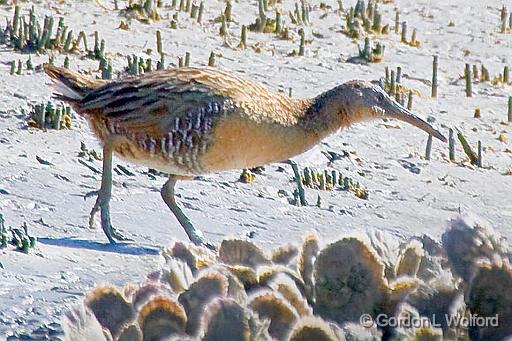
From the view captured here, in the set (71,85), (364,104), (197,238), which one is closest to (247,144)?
(197,238)

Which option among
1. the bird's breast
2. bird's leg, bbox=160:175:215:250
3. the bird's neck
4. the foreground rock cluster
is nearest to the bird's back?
the bird's breast

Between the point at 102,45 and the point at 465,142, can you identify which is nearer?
the point at 465,142

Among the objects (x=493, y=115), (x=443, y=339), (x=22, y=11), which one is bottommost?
(x=493, y=115)

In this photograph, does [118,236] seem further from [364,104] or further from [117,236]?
[364,104]

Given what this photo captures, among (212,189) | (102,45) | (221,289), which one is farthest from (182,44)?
(221,289)

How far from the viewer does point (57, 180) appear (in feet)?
30.6

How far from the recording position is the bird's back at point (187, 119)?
27.3 feet

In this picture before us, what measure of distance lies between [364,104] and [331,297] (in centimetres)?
506

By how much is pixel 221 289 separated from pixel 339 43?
1162 centimetres

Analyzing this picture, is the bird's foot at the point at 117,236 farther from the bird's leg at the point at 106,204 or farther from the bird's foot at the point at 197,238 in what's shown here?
the bird's foot at the point at 197,238

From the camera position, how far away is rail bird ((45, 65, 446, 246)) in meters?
8.32

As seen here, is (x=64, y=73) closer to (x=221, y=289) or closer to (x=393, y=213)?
(x=393, y=213)

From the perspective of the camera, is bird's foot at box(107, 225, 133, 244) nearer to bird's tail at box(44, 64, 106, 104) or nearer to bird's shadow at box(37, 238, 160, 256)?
bird's shadow at box(37, 238, 160, 256)

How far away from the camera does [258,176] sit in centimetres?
1041
